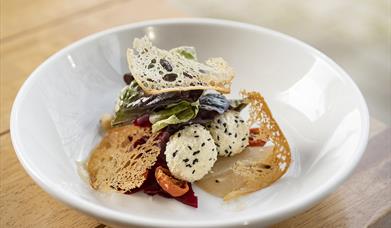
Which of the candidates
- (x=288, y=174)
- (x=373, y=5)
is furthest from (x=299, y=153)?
(x=373, y=5)

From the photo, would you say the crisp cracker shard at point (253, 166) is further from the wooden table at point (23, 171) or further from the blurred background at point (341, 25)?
the blurred background at point (341, 25)

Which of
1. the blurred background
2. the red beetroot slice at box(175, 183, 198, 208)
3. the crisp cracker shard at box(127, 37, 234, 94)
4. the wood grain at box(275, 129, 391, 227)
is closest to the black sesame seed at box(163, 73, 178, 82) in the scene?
the crisp cracker shard at box(127, 37, 234, 94)

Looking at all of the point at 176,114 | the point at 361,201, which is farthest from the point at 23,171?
the point at 361,201

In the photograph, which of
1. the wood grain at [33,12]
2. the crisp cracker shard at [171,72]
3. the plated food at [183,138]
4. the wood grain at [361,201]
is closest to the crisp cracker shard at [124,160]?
the plated food at [183,138]

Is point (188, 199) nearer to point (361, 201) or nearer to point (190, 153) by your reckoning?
point (190, 153)

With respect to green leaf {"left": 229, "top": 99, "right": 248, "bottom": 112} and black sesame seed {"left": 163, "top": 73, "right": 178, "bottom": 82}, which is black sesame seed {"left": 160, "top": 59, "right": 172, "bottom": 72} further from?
green leaf {"left": 229, "top": 99, "right": 248, "bottom": 112}

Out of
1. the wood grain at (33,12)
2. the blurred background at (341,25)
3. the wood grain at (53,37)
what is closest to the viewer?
the wood grain at (53,37)
